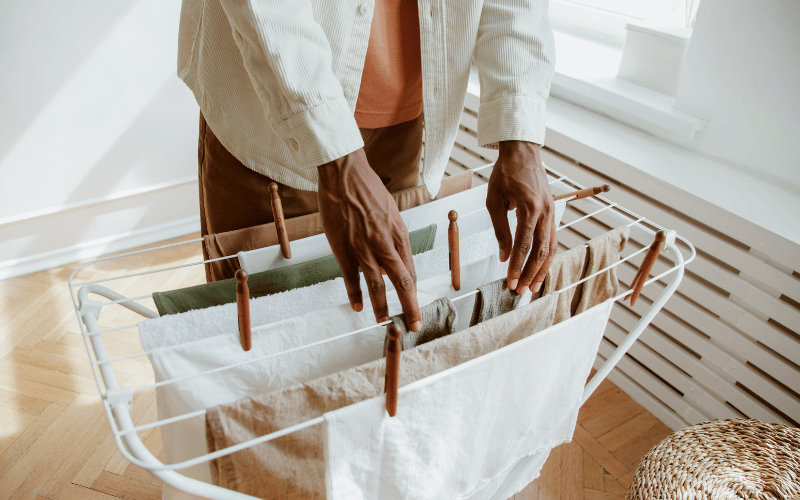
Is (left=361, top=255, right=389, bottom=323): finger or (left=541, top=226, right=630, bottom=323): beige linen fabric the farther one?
(left=541, top=226, right=630, bottom=323): beige linen fabric

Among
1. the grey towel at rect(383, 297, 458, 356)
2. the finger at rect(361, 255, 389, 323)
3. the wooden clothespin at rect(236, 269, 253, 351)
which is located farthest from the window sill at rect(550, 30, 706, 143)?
the wooden clothespin at rect(236, 269, 253, 351)

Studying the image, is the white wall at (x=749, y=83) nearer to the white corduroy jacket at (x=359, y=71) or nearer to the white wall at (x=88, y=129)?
the white corduroy jacket at (x=359, y=71)

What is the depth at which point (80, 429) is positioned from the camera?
1575 mm

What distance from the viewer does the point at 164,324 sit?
64cm

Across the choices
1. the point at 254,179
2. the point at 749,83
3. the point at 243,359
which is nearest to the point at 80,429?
the point at 254,179

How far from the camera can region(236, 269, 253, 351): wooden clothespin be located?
578 millimetres

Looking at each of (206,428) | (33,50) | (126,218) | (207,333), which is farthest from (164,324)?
(126,218)

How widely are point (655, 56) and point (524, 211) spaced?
145 centimetres

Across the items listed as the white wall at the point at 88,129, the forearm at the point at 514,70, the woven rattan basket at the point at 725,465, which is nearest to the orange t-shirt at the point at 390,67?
the forearm at the point at 514,70

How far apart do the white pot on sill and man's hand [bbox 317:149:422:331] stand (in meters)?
1.52

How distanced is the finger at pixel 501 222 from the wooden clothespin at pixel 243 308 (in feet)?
1.24

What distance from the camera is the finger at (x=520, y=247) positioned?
0.72m

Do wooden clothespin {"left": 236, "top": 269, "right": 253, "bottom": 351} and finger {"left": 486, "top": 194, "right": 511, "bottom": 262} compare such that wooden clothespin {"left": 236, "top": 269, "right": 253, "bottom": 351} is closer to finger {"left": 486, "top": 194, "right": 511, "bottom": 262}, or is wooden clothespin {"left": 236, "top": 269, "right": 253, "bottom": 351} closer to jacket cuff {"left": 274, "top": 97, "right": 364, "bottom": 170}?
jacket cuff {"left": 274, "top": 97, "right": 364, "bottom": 170}

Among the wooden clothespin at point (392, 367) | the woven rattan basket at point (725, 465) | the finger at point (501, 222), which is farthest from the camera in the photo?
the woven rattan basket at point (725, 465)
